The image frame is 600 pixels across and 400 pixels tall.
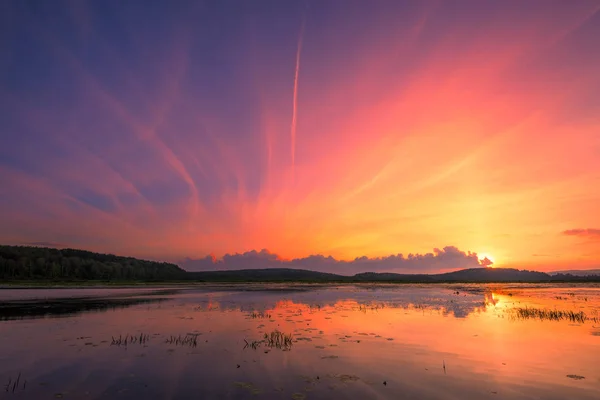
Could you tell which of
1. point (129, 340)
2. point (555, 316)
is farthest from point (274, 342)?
point (555, 316)

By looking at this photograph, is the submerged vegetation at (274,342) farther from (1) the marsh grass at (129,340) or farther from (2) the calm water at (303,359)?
(1) the marsh grass at (129,340)

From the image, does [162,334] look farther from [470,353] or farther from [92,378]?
[470,353]

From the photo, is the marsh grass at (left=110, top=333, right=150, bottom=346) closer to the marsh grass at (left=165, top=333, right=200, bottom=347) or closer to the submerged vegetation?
the marsh grass at (left=165, top=333, right=200, bottom=347)

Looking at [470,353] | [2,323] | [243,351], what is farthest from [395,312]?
[2,323]

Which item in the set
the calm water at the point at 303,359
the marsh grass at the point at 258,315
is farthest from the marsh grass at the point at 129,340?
the marsh grass at the point at 258,315

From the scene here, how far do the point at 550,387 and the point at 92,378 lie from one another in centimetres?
1869

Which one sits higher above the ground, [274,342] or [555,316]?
[555,316]

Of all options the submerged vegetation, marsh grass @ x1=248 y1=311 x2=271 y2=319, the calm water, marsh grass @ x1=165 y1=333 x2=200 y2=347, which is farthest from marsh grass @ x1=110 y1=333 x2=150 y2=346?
marsh grass @ x1=248 y1=311 x2=271 y2=319

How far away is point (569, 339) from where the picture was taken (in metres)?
24.8

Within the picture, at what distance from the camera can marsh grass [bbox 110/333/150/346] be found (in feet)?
76.4

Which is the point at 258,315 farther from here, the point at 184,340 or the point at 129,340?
the point at 129,340

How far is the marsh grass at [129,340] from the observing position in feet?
76.4

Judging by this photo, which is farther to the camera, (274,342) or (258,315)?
(258,315)

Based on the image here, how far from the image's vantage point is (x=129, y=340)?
79.9 ft
